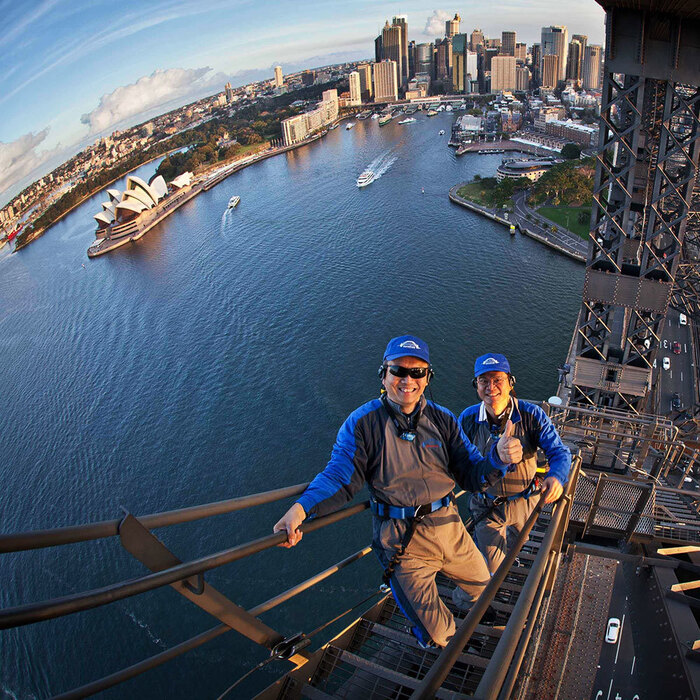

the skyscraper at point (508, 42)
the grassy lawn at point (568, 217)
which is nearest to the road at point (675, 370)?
the grassy lawn at point (568, 217)

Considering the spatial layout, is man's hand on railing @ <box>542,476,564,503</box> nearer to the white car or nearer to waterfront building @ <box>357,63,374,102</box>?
the white car

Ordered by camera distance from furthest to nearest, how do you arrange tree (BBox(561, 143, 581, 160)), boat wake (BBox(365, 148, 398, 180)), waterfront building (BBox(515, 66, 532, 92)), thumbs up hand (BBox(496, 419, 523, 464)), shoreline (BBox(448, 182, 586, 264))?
1. waterfront building (BBox(515, 66, 532, 92))
2. tree (BBox(561, 143, 581, 160))
3. boat wake (BBox(365, 148, 398, 180))
4. shoreline (BBox(448, 182, 586, 264))
5. thumbs up hand (BBox(496, 419, 523, 464))

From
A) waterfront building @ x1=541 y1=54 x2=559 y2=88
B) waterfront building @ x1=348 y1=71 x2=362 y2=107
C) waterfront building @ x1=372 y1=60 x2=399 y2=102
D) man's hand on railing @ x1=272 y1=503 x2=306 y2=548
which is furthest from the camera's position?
waterfront building @ x1=372 y1=60 x2=399 y2=102

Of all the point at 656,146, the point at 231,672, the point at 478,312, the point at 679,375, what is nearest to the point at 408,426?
the point at 656,146

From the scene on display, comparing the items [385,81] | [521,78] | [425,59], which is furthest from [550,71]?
[385,81]

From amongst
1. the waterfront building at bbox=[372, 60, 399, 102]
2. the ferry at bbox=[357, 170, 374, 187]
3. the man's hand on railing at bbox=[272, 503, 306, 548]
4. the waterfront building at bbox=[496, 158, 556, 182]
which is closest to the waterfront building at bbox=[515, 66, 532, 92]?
the waterfront building at bbox=[372, 60, 399, 102]

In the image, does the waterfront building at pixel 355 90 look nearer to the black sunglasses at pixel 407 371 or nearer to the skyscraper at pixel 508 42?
the skyscraper at pixel 508 42
